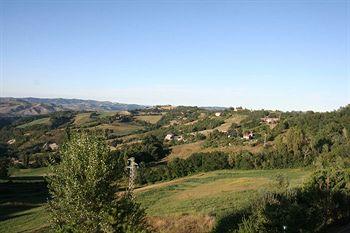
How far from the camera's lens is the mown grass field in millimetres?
49094

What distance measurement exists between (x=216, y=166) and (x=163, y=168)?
1361 centimetres

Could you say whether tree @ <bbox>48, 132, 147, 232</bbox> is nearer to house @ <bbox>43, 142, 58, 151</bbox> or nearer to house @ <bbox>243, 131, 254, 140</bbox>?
house @ <bbox>243, 131, 254, 140</bbox>

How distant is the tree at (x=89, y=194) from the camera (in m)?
26.3

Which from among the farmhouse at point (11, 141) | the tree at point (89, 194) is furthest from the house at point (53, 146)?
the tree at point (89, 194)

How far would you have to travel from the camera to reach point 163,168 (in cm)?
10644

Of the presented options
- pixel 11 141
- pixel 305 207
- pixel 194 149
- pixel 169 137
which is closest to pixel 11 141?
pixel 11 141

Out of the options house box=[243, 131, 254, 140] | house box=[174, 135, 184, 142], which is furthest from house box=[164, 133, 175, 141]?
house box=[243, 131, 254, 140]

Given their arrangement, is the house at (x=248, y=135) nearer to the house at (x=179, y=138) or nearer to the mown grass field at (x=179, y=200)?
the house at (x=179, y=138)

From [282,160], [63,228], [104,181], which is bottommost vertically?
[282,160]

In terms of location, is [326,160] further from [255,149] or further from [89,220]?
[89,220]

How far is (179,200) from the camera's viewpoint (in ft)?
221

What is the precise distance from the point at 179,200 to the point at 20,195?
3815 cm

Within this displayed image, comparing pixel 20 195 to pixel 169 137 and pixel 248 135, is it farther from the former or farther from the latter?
pixel 169 137

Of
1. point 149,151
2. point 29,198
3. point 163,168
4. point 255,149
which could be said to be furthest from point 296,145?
point 29,198
